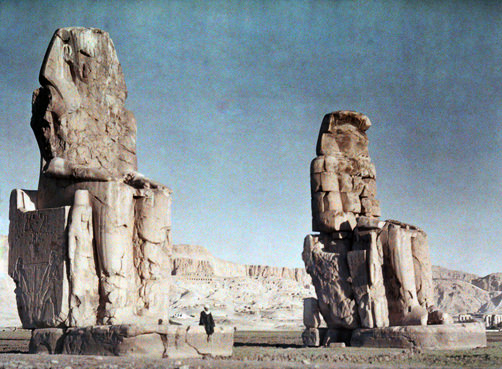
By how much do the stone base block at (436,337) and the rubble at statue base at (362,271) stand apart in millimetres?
17

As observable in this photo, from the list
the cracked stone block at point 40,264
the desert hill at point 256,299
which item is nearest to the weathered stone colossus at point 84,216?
the cracked stone block at point 40,264

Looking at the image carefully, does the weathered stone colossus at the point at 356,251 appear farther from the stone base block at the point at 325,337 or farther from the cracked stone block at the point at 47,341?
the cracked stone block at the point at 47,341

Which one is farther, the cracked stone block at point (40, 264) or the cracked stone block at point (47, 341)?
the cracked stone block at point (40, 264)

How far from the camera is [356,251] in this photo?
500 inches

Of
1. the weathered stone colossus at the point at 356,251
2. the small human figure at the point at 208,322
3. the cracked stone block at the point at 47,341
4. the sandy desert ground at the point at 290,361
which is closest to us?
the sandy desert ground at the point at 290,361

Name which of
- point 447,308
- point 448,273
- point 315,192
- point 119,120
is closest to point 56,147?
point 119,120

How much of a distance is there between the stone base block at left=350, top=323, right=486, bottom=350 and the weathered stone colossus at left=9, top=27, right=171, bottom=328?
450 centimetres

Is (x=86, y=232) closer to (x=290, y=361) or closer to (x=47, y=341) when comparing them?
(x=47, y=341)

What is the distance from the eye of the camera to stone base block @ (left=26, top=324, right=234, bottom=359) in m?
7.42

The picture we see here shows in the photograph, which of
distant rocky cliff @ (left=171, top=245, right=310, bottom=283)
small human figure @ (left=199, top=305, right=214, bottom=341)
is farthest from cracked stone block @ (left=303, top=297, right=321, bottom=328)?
distant rocky cliff @ (left=171, top=245, right=310, bottom=283)

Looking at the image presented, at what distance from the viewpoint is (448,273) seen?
72750 millimetres

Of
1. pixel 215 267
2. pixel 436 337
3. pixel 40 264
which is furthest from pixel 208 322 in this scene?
pixel 215 267

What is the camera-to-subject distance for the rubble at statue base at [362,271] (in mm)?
11660

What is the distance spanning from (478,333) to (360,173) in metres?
4.62
